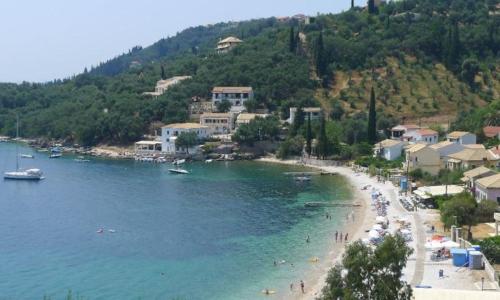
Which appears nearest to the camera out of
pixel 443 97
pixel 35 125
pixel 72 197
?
pixel 72 197

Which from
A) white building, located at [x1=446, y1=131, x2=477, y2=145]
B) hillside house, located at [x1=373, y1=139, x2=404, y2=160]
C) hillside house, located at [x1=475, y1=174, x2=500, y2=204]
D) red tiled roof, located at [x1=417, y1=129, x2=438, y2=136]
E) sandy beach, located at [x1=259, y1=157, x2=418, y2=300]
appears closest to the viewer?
sandy beach, located at [x1=259, y1=157, x2=418, y2=300]

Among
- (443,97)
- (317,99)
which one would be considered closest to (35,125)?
(317,99)

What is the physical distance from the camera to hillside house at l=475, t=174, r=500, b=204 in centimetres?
4459

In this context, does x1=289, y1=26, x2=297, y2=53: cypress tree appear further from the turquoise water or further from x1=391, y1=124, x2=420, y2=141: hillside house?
the turquoise water

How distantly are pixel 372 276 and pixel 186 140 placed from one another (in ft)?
216

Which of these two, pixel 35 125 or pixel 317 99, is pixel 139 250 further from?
pixel 35 125

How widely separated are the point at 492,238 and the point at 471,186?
13517mm

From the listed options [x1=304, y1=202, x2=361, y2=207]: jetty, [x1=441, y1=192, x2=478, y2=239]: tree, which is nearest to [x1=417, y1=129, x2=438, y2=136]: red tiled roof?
[x1=304, y1=202, x2=361, y2=207]: jetty

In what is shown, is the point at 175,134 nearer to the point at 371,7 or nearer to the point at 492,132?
the point at 492,132

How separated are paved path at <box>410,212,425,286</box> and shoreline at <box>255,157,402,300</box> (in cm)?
323

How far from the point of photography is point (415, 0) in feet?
404

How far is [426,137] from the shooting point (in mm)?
74250

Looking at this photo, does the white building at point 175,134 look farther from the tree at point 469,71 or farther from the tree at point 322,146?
the tree at point 469,71

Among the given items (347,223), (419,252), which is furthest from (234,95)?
(419,252)
